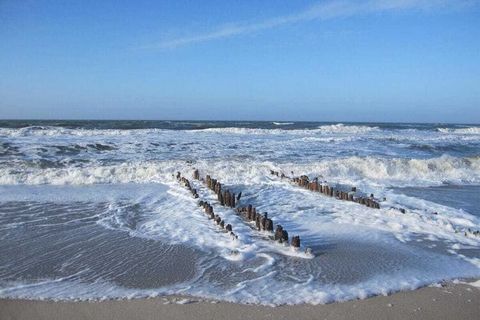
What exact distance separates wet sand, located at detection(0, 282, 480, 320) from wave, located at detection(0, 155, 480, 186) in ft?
23.7

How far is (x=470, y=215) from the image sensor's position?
24.4 ft

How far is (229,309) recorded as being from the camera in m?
3.51

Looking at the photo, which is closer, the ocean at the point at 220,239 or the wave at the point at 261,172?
the ocean at the point at 220,239

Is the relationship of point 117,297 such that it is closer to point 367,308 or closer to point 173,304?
point 173,304

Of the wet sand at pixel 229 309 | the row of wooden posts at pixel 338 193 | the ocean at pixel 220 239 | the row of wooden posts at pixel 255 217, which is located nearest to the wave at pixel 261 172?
the ocean at pixel 220 239

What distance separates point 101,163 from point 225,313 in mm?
11033

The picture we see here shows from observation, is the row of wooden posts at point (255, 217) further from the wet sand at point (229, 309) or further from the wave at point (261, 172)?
the wave at point (261, 172)

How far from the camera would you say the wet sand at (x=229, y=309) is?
3.39 metres

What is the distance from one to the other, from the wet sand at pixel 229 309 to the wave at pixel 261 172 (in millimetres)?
7237

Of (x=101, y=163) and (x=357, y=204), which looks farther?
(x=101, y=163)

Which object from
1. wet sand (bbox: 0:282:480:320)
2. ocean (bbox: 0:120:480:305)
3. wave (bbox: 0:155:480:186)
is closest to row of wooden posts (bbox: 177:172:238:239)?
ocean (bbox: 0:120:480:305)

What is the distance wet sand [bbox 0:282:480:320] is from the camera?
339 cm

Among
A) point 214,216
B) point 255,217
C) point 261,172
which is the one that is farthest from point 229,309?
point 261,172

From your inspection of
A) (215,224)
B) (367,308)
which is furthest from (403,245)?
(215,224)
